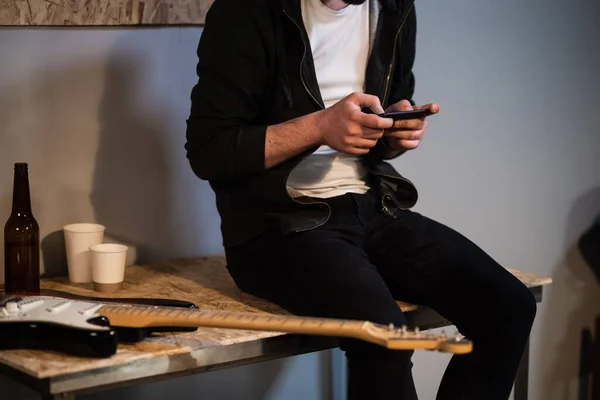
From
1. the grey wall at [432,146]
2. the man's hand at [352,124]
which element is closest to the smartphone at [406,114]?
the man's hand at [352,124]

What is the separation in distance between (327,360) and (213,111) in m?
0.83

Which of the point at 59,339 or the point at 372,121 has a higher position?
the point at 372,121

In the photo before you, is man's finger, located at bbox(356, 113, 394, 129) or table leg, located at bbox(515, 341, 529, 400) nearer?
man's finger, located at bbox(356, 113, 394, 129)

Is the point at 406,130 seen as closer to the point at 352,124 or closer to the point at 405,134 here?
the point at 405,134

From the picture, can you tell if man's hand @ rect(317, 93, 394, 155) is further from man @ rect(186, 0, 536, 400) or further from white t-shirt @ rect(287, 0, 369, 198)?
white t-shirt @ rect(287, 0, 369, 198)

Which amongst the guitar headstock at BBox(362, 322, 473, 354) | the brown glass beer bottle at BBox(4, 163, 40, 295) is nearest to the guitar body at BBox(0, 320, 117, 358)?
the brown glass beer bottle at BBox(4, 163, 40, 295)

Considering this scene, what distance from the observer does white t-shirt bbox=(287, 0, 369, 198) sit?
166 centimetres

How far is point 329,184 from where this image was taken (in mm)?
1662

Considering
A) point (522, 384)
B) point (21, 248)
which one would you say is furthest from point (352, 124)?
point (522, 384)

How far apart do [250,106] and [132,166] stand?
15.0 inches

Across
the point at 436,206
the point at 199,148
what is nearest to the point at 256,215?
the point at 199,148

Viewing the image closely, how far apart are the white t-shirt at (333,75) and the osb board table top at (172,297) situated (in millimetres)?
240

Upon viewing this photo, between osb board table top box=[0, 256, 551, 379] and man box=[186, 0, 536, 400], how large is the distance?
56 mm

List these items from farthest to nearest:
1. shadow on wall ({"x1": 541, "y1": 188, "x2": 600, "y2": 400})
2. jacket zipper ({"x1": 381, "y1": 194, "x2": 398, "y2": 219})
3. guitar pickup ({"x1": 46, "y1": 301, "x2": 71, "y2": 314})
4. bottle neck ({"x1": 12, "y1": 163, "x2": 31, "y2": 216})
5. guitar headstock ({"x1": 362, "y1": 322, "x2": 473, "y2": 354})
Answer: shadow on wall ({"x1": 541, "y1": 188, "x2": 600, "y2": 400})
jacket zipper ({"x1": 381, "y1": 194, "x2": 398, "y2": 219})
bottle neck ({"x1": 12, "y1": 163, "x2": 31, "y2": 216})
guitar pickup ({"x1": 46, "y1": 301, "x2": 71, "y2": 314})
guitar headstock ({"x1": 362, "y1": 322, "x2": 473, "y2": 354})
